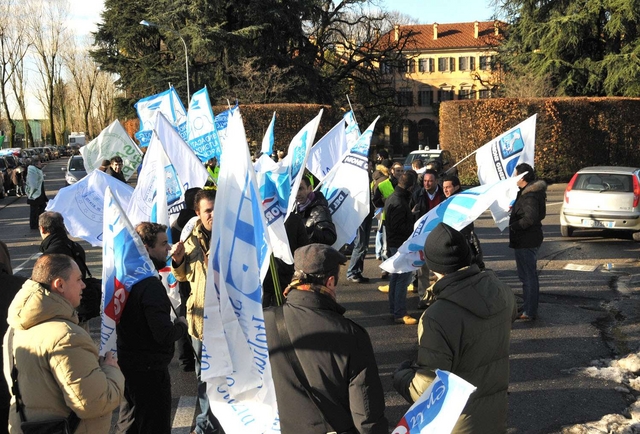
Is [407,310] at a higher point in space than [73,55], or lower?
lower

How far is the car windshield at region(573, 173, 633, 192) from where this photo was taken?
15.0 meters

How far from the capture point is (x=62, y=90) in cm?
8400

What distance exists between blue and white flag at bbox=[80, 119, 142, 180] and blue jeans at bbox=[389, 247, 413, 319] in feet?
19.2

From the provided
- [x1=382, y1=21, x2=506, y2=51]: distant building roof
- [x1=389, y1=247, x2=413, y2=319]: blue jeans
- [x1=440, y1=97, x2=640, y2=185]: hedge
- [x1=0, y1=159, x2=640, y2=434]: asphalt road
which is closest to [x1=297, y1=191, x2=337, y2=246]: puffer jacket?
[x1=0, y1=159, x2=640, y2=434]: asphalt road

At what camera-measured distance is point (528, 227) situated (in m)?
8.38

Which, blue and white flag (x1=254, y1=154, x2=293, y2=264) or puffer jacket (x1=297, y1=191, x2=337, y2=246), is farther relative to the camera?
puffer jacket (x1=297, y1=191, x2=337, y2=246)

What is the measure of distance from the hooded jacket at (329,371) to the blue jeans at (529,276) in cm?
569

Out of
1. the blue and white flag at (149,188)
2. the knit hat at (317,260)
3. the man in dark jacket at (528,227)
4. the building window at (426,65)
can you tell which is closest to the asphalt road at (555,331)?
the man in dark jacket at (528,227)

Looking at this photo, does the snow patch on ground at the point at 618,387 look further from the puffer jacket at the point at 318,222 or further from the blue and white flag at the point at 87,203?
the blue and white flag at the point at 87,203

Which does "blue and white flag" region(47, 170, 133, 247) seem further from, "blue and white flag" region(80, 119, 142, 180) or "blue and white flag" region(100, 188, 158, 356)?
"blue and white flag" region(80, 119, 142, 180)

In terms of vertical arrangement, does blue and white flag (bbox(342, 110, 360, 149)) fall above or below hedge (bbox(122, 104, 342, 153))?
above

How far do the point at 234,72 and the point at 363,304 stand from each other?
94.0 ft

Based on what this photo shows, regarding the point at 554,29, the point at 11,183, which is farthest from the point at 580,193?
the point at 11,183

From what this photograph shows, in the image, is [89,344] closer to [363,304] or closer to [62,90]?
[363,304]
